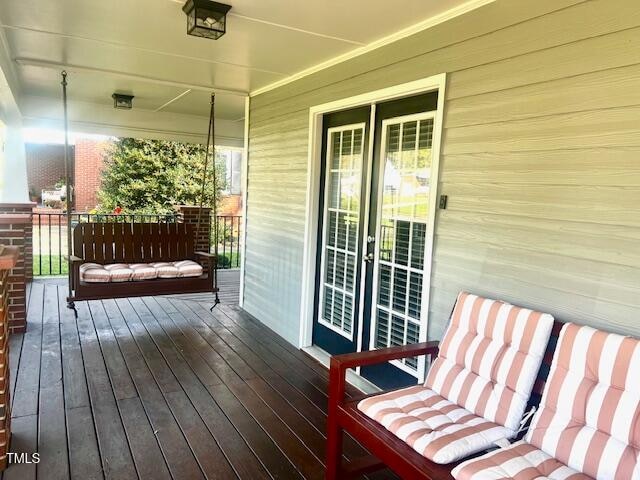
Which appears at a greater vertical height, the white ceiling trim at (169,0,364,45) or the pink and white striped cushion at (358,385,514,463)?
the white ceiling trim at (169,0,364,45)

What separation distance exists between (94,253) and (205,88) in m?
1.99

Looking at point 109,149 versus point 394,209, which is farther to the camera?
point 109,149

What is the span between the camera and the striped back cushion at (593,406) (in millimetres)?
1598

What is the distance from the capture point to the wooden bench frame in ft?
5.74

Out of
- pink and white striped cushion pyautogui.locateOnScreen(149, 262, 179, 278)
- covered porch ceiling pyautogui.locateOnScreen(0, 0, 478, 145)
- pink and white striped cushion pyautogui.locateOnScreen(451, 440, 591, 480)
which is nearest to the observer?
pink and white striped cushion pyautogui.locateOnScreen(451, 440, 591, 480)

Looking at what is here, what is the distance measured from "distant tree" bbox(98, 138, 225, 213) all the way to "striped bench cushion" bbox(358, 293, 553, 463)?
1007 centimetres

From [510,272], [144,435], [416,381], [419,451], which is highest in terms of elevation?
[510,272]

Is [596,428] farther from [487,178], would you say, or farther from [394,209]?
[394,209]

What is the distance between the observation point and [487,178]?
2.42 meters

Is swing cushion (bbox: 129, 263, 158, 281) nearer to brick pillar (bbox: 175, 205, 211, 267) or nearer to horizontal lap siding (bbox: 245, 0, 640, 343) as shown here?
brick pillar (bbox: 175, 205, 211, 267)

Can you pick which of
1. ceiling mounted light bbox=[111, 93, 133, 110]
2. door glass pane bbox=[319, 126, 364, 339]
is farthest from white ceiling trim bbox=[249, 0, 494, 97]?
ceiling mounted light bbox=[111, 93, 133, 110]

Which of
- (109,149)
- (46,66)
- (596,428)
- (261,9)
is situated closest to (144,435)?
(596,428)

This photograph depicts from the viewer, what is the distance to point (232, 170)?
14.5 metres

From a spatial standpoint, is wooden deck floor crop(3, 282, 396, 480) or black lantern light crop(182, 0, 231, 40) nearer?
wooden deck floor crop(3, 282, 396, 480)
